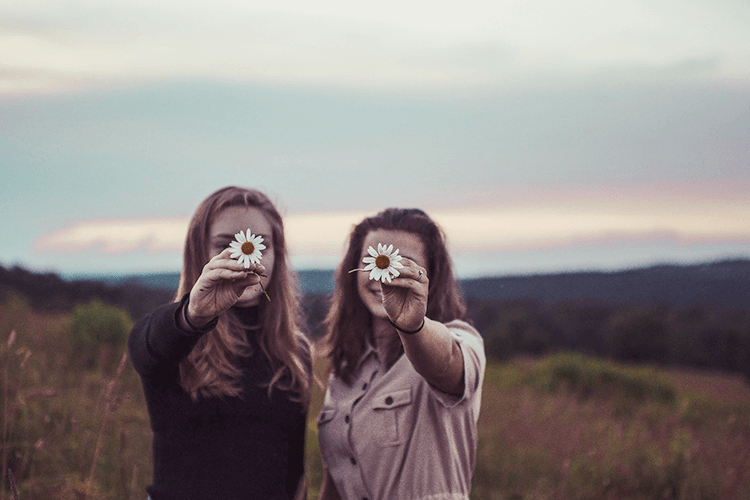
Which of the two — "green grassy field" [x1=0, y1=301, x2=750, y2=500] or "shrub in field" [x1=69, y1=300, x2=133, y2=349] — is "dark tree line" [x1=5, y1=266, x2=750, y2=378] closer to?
"green grassy field" [x1=0, y1=301, x2=750, y2=500]

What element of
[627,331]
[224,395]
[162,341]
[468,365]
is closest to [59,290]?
[224,395]

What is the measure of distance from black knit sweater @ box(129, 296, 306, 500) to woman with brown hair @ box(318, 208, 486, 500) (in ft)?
0.89

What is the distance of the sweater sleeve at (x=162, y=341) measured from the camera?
204cm

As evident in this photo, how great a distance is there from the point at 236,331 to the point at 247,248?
0.74 meters

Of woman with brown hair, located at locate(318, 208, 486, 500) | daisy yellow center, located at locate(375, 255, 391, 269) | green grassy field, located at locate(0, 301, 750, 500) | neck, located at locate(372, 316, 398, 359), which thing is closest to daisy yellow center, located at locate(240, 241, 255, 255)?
daisy yellow center, located at locate(375, 255, 391, 269)

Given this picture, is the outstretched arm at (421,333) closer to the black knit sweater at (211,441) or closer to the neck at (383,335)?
the neck at (383,335)

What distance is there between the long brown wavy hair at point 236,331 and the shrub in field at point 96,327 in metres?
7.00

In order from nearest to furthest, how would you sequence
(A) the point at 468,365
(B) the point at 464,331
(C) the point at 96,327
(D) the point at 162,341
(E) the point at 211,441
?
(D) the point at 162,341, (A) the point at 468,365, (E) the point at 211,441, (B) the point at 464,331, (C) the point at 96,327

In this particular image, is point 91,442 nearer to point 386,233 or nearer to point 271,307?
point 271,307

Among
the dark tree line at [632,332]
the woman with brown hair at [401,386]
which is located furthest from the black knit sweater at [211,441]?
the dark tree line at [632,332]

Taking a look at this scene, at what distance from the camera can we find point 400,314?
6.05 ft

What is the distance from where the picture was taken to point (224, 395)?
2350 mm

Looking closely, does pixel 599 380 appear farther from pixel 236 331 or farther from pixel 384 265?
pixel 384 265

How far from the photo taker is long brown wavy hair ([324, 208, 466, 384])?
2412mm
